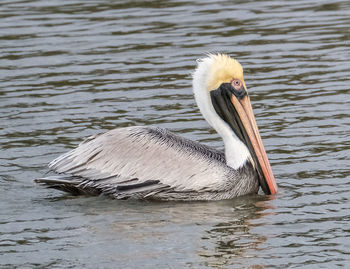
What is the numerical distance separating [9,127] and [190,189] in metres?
2.42

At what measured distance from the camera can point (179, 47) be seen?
11188 mm

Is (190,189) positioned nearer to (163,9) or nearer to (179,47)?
(179,47)

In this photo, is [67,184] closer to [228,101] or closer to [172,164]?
[172,164]

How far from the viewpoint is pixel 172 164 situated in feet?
22.9

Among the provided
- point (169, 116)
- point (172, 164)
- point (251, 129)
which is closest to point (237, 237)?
point (172, 164)

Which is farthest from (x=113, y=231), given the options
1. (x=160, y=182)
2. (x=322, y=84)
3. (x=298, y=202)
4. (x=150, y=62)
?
(x=150, y=62)

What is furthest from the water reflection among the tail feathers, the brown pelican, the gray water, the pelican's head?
the tail feathers

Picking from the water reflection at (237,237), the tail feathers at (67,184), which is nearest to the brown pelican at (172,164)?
the tail feathers at (67,184)

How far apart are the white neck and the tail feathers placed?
1023mm

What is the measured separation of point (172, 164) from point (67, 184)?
771mm

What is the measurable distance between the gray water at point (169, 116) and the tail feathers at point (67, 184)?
2.7 inches

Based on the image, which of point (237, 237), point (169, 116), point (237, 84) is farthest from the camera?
point (169, 116)

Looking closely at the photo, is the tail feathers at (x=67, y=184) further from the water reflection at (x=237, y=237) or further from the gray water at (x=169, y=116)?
the water reflection at (x=237, y=237)

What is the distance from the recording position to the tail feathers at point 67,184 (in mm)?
6910
